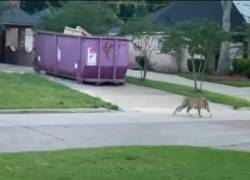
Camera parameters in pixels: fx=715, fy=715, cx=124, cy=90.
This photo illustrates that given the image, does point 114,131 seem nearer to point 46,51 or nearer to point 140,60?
point 46,51

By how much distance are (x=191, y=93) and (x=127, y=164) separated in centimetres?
1677

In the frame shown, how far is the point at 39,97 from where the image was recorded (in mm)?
20703

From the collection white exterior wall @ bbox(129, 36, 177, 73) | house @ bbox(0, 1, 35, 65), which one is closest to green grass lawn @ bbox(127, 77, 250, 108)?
house @ bbox(0, 1, 35, 65)

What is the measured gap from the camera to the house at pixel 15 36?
4022 centimetres

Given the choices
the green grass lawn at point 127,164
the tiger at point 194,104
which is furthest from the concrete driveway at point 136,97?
the green grass lawn at point 127,164

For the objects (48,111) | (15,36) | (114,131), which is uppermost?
(15,36)

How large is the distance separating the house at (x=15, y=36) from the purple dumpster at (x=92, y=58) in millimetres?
8586

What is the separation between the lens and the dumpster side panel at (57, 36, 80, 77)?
92.9 ft

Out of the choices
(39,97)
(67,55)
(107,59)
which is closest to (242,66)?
(107,59)

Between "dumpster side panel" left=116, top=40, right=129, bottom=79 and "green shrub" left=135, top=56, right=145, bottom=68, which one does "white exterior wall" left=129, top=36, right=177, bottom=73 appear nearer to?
"green shrub" left=135, top=56, right=145, bottom=68

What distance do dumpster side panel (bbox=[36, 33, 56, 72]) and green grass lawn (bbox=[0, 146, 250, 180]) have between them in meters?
19.5

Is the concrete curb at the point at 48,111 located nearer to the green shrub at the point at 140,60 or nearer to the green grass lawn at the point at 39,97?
the green grass lawn at the point at 39,97

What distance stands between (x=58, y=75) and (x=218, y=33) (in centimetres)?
706

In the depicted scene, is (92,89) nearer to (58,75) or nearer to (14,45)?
(58,75)
